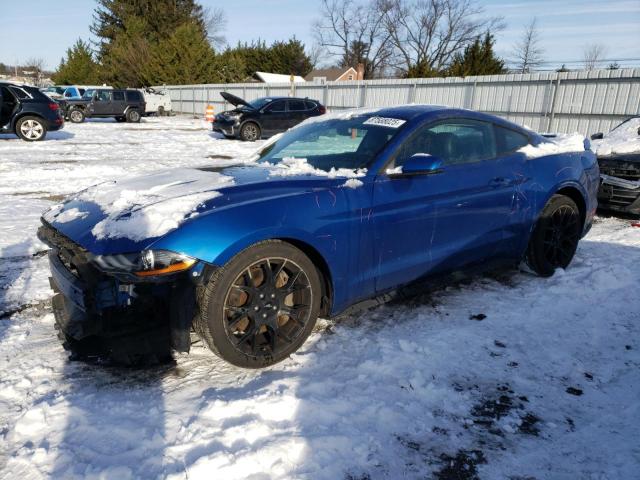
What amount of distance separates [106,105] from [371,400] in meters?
26.0

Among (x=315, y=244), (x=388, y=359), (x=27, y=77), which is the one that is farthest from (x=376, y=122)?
(x=27, y=77)

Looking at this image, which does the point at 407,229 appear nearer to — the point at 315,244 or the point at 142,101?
the point at 315,244

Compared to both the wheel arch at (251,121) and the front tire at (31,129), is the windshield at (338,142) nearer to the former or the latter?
the wheel arch at (251,121)

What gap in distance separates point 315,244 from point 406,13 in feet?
183

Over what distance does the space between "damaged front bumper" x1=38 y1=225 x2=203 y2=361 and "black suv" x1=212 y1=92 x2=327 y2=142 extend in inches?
584

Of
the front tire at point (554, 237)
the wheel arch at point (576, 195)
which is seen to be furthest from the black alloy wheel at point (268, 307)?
the wheel arch at point (576, 195)

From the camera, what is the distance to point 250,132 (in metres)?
17.1

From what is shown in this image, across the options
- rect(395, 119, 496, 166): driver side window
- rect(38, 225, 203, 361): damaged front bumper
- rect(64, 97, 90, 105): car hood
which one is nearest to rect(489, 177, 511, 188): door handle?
rect(395, 119, 496, 166): driver side window

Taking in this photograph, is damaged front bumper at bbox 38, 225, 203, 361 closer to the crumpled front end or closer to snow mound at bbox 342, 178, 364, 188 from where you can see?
snow mound at bbox 342, 178, 364, 188

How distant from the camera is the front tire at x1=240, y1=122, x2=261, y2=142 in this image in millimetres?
16953

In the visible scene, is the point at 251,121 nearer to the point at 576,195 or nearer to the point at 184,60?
the point at 576,195

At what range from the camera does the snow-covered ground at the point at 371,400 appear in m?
2.13

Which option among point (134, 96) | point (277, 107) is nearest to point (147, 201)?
point (277, 107)

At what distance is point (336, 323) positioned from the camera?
350 centimetres
